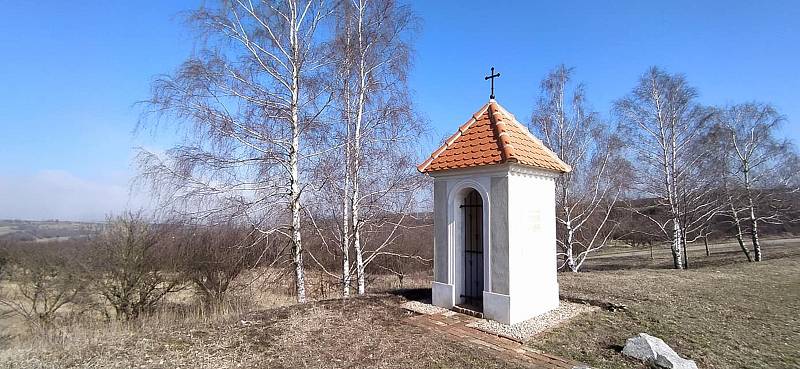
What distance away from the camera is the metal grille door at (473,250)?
7938 mm

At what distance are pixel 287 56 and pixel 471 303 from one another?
7206mm

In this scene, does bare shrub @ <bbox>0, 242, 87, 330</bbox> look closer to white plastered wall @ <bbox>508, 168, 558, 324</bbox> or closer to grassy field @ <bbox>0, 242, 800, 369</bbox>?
grassy field @ <bbox>0, 242, 800, 369</bbox>

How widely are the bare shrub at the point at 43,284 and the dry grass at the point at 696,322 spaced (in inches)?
498

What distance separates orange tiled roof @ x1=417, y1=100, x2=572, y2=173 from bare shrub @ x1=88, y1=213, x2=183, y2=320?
830 centimetres

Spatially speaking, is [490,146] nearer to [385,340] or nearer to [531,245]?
[531,245]

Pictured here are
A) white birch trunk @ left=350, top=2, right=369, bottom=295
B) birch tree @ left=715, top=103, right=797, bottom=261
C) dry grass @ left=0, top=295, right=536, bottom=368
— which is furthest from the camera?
birch tree @ left=715, top=103, right=797, bottom=261

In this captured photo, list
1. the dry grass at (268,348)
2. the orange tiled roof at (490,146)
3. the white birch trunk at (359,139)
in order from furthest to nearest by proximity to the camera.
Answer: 1. the white birch trunk at (359,139)
2. the orange tiled roof at (490,146)
3. the dry grass at (268,348)

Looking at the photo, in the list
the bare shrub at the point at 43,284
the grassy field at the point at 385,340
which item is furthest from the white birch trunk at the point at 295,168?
the bare shrub at the point at 43,284

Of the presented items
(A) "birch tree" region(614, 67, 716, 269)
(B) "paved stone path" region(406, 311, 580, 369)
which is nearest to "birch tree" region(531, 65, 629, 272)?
(A) "birch tree" region(614, 67, 716, 269)

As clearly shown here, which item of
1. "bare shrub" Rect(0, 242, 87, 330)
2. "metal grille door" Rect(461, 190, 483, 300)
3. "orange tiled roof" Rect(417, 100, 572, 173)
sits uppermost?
"orange tiled roof" Rect(417, 100, 572, 173)

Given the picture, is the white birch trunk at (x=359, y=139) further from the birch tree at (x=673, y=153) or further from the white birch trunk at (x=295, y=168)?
the birch tree at (x=673, y=153)

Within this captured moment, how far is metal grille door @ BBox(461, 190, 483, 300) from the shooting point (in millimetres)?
7938

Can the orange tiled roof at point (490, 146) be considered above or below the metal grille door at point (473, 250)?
above

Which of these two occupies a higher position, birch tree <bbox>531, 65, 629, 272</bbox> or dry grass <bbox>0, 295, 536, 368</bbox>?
birch tree <bbox>531, 65, 629, 272</bbox>
